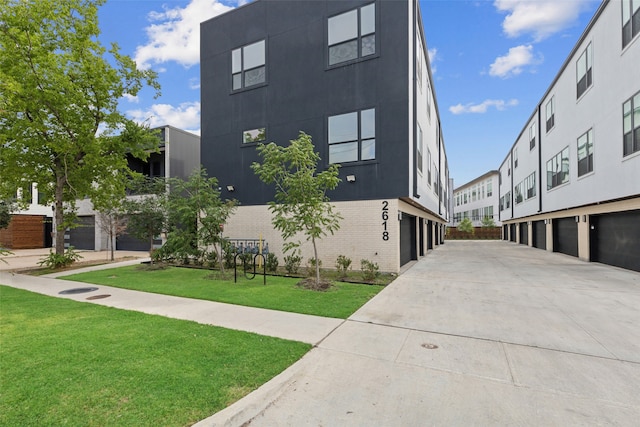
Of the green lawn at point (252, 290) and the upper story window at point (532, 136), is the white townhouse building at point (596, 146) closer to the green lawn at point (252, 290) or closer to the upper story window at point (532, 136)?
the upper story window at point (532, 136)

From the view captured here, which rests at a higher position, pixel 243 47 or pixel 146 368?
pixel 243 47

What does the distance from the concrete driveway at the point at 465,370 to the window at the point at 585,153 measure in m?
11.1

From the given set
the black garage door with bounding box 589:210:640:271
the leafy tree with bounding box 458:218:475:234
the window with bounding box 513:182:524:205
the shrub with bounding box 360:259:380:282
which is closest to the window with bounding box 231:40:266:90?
the shrub with bounding box 360:259:380:282

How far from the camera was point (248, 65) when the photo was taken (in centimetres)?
1487

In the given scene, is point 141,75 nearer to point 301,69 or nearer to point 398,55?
point 301,69

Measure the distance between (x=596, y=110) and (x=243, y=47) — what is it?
17699 mm

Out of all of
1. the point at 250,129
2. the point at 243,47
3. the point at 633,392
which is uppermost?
the point at 243,47

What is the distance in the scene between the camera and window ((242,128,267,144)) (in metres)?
14.3

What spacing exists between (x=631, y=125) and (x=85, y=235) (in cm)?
3478

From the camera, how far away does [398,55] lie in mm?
11547

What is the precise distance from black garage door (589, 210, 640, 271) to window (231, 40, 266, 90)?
17629mm

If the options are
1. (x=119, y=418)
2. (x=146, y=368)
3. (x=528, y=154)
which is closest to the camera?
(x=119, y=418)

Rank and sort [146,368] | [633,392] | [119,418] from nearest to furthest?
1. [119,418]
2. [633,392]
3. [146,368]

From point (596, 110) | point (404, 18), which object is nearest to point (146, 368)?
point (404, 18)
